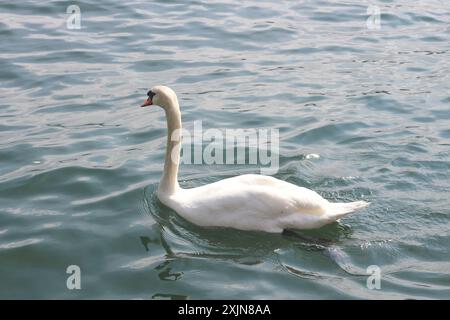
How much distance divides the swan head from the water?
3.38ft

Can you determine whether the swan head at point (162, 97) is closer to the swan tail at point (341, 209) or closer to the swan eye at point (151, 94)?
the swan eye at point (151, 94)

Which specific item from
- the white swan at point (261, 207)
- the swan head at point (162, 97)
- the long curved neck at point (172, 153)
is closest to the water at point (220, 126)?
the white swan at point (261, 207)

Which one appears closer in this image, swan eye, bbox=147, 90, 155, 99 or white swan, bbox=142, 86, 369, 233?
white swan, bbox=142, 86, 369, 233

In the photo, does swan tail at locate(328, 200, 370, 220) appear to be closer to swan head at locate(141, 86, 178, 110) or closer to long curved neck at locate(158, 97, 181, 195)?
long curved neck at locate(158, 97, 181, 195)

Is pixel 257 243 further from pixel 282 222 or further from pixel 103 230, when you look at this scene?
pixel 103 230

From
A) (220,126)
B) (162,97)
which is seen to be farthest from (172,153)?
(220,126)

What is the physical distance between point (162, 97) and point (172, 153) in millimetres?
583

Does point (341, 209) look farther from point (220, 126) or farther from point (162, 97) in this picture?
point (220, 126)

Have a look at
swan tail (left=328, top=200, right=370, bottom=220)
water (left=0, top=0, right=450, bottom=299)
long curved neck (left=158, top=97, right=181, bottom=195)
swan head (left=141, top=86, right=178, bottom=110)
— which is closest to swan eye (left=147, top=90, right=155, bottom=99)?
swan head (left=141, top=86, right=178, bottom=110)

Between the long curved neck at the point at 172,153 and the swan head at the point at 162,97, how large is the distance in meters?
0.01

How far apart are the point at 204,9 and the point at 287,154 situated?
747 centimetres

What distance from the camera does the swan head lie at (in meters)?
7.64

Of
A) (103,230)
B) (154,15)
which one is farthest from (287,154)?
(154,15)

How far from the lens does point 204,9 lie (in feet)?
52.5
